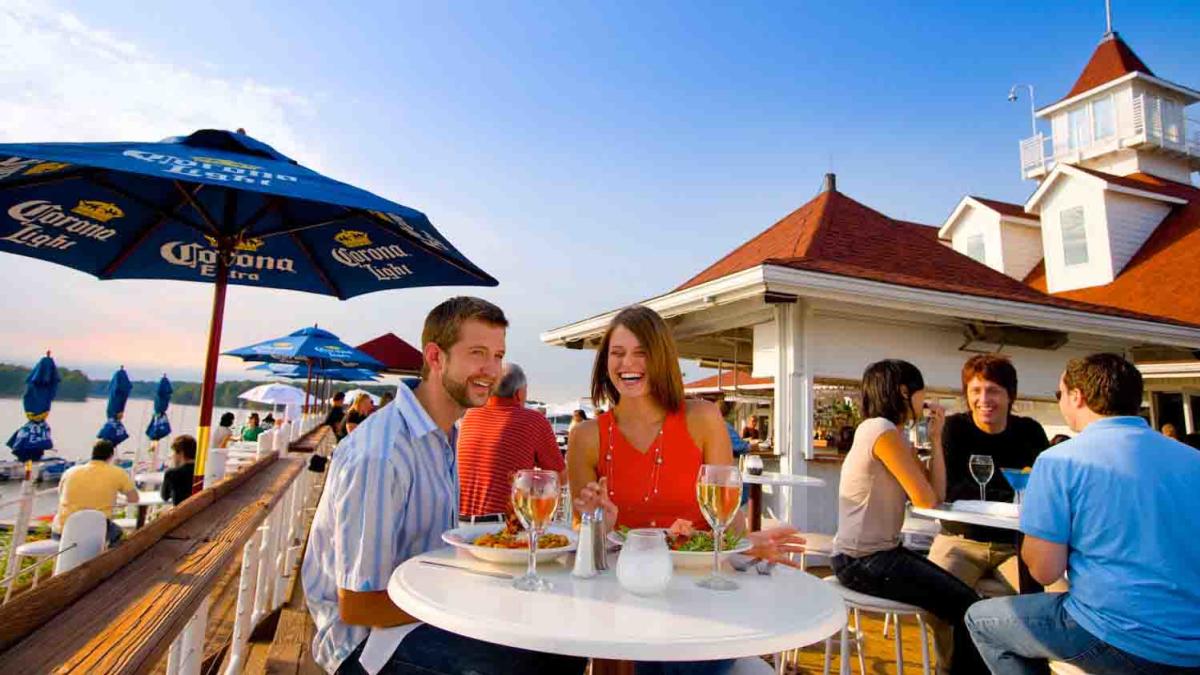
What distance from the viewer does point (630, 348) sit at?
8.46 ft

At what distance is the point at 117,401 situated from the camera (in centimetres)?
1320

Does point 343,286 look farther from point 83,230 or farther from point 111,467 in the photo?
point 111,467

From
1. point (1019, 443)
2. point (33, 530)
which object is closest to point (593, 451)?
point (1019, 443)

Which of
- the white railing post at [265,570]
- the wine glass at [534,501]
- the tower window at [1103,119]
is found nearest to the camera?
the wine glass at [534,501]

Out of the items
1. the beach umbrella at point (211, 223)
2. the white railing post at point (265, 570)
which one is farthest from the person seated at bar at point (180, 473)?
the white railing post at point (265, 570)

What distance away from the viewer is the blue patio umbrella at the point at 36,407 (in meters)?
9.76

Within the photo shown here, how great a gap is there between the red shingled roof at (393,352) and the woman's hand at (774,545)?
11.9 m

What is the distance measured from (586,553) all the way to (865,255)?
6.55 metres

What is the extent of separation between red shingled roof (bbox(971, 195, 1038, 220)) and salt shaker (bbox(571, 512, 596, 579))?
17.2 m

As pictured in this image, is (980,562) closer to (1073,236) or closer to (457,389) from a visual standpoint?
(457,389)

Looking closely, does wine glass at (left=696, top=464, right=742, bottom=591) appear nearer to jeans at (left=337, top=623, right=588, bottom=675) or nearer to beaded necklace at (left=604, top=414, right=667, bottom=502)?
jeans at (left=337, top=623, right=588, bottom=675)

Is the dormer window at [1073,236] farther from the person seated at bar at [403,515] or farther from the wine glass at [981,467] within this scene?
the person seated at bar at [403,515]

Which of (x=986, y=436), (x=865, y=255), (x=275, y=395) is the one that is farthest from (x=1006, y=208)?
(x=275, y=395)

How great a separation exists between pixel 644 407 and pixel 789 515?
4.10 metres
